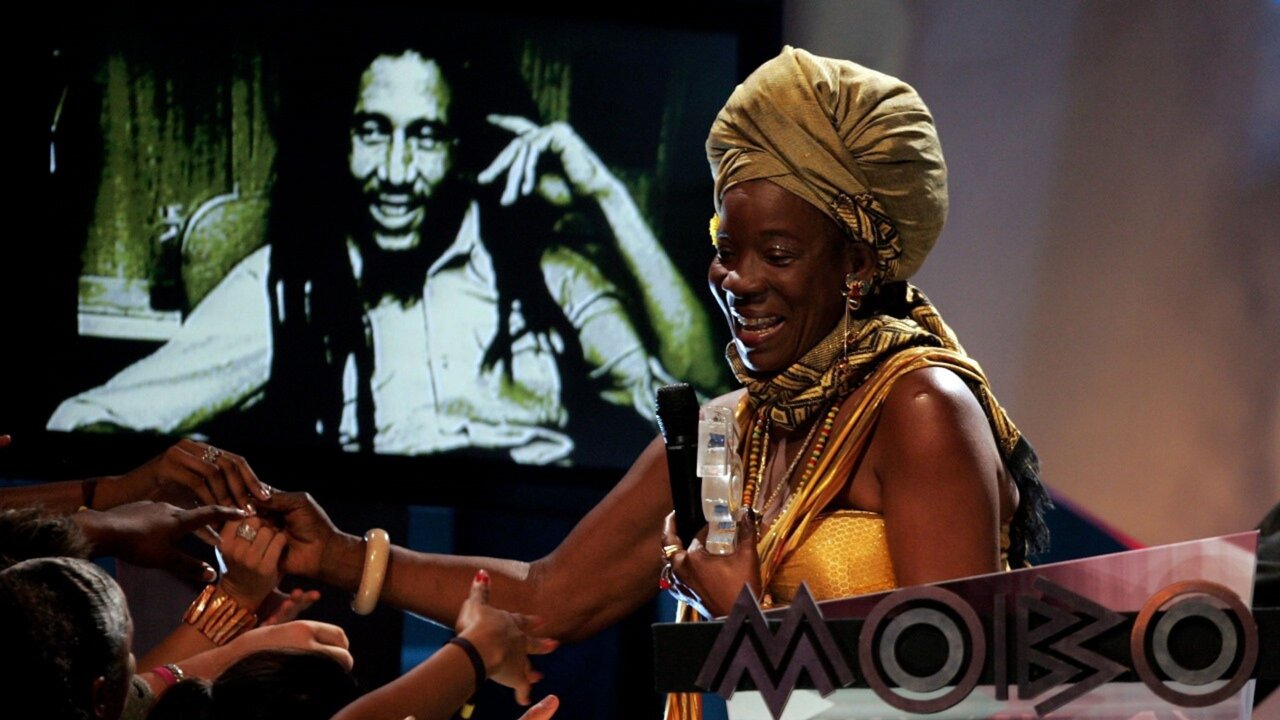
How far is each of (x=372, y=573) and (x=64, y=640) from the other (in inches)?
31.5

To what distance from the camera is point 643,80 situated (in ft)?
14.6

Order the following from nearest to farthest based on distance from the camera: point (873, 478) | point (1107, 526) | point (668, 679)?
point (668, 679)
point (873, 478)
point (1107, 526)

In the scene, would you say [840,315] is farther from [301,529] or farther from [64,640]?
[64,640]

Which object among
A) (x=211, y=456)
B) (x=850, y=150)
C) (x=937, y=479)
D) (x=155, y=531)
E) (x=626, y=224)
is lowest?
(x=155, y=531)

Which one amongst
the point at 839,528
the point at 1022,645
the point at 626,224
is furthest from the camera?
the point at 626,224

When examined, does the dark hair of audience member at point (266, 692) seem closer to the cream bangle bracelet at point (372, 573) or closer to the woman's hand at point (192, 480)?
the cream bangle bracelet at point (372, 573)

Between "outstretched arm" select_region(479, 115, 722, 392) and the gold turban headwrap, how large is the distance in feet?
6.47

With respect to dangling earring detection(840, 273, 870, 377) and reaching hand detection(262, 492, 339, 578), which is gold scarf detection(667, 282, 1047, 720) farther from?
reaching hand detection(262, 492, 339, 578)

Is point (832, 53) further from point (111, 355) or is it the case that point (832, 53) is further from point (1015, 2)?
point (111, 355)

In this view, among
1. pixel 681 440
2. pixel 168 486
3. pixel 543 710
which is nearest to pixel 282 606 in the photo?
pixel 168 486

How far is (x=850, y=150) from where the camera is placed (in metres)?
2.31

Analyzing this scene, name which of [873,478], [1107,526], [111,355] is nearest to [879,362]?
[873,478]

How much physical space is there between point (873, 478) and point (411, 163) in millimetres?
2448

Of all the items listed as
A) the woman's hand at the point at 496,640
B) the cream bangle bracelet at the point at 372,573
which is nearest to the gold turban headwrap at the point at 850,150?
the woman's hand at the point at 496,640
